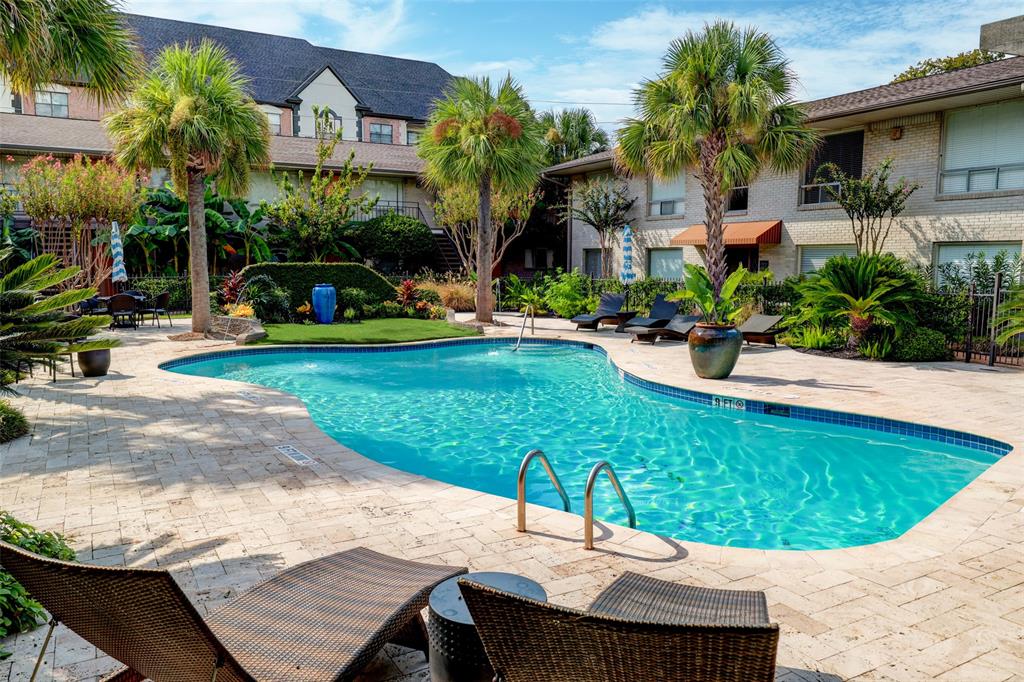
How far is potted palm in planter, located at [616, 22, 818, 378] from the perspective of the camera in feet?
54.7

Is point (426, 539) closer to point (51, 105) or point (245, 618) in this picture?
point (245, 618)

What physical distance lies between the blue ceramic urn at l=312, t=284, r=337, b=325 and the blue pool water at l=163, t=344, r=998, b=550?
7.27 meters

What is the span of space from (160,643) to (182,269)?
2588cm

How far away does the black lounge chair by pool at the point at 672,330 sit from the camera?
17.2 meters

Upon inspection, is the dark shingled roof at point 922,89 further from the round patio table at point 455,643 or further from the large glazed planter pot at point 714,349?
the round patio table at point 455,643

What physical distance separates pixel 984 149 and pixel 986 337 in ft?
20.2

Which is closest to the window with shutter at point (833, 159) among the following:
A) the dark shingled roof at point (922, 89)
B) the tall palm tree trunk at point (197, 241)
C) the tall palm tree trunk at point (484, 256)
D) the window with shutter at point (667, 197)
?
the dark shingled roof at point (922, 89)

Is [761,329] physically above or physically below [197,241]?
below

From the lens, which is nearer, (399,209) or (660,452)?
(660,452)

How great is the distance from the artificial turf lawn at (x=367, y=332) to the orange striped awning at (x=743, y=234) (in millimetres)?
8276

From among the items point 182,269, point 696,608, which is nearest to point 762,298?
point 696,608

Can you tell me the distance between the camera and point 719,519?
6.61m

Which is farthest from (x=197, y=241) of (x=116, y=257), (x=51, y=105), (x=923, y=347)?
(x=51, y=105)

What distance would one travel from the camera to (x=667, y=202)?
2581cm
